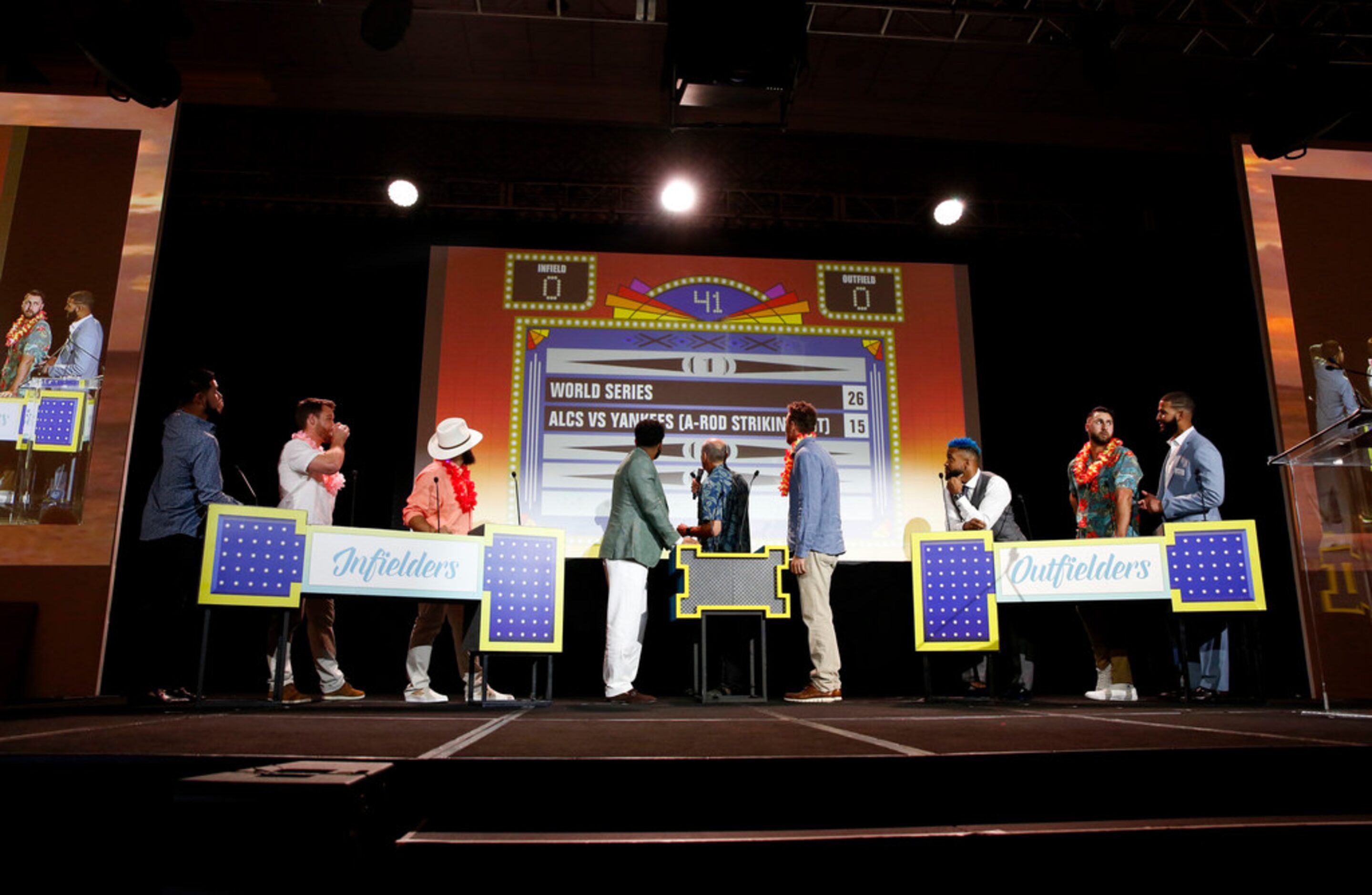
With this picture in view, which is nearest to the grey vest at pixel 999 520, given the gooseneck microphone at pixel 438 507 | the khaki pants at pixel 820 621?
the khaki pants at pixel 820 621

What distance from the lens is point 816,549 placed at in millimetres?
4559

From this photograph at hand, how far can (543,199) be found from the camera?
261 inches

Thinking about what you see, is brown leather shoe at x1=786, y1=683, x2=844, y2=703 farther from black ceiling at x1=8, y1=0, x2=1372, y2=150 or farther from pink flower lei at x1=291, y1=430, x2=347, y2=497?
black ceiling at x1=8, y1=0, x2=1372, y2=150

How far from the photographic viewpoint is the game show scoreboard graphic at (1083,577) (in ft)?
13.6

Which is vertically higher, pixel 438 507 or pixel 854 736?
pixel 438 507

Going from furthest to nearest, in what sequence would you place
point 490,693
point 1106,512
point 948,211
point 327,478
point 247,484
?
point 948,211 → point 490,693 → point 1106,512 → point 327,478 → point 247,484

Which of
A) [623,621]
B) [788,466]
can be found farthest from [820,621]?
[788,466]

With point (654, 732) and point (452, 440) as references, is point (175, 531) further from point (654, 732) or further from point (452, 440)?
point (654, 732)

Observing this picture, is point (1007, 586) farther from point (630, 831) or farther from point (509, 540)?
point (630, 831)

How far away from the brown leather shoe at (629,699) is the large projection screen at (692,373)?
147cm

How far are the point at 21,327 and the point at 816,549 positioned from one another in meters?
5.19

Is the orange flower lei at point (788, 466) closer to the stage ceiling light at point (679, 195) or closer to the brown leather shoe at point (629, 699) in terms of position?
the brown leather shoe at point (629, 699)

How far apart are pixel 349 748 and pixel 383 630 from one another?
4.03 metres

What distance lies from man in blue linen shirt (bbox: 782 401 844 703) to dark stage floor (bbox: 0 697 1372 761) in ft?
2.49
